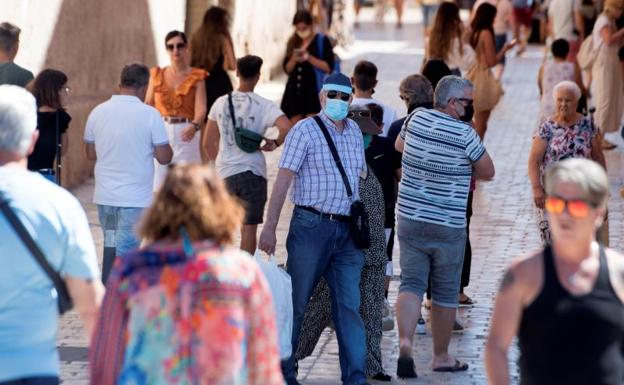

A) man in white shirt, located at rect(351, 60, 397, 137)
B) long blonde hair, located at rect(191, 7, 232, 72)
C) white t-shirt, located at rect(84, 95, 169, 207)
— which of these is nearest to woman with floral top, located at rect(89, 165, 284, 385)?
white t-shirt, located at rect(84, 95, 169, 207)

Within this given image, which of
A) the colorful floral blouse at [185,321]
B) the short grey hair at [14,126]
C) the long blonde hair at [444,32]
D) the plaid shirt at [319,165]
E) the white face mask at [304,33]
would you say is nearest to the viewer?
the colorful floral blouse at [185,321]

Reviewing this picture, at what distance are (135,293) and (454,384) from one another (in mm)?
3804

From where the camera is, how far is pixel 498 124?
1955 cm

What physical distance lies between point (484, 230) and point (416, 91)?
3.65m

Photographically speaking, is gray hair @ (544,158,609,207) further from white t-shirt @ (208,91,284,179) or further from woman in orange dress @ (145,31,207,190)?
woman in orange dress @ (145,31,207,190)

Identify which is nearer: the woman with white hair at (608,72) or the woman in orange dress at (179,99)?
the woman in orange dress at (179,99)

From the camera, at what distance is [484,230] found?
1255 cm

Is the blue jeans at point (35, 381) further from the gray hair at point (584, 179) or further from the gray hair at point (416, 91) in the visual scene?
the gray hair at point (416, 91)

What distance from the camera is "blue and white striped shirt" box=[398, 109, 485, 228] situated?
7902 mm

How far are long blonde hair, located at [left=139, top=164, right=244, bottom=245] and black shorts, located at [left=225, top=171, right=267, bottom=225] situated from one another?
5.30m

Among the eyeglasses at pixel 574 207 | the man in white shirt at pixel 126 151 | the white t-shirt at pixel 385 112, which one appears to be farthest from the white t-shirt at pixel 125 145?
the eyeglasses at pixel 574 207

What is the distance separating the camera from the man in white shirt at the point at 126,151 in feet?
28.5

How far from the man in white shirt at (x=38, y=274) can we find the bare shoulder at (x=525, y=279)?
50.1 inches

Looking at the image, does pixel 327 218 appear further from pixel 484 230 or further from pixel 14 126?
pixel 484 230
